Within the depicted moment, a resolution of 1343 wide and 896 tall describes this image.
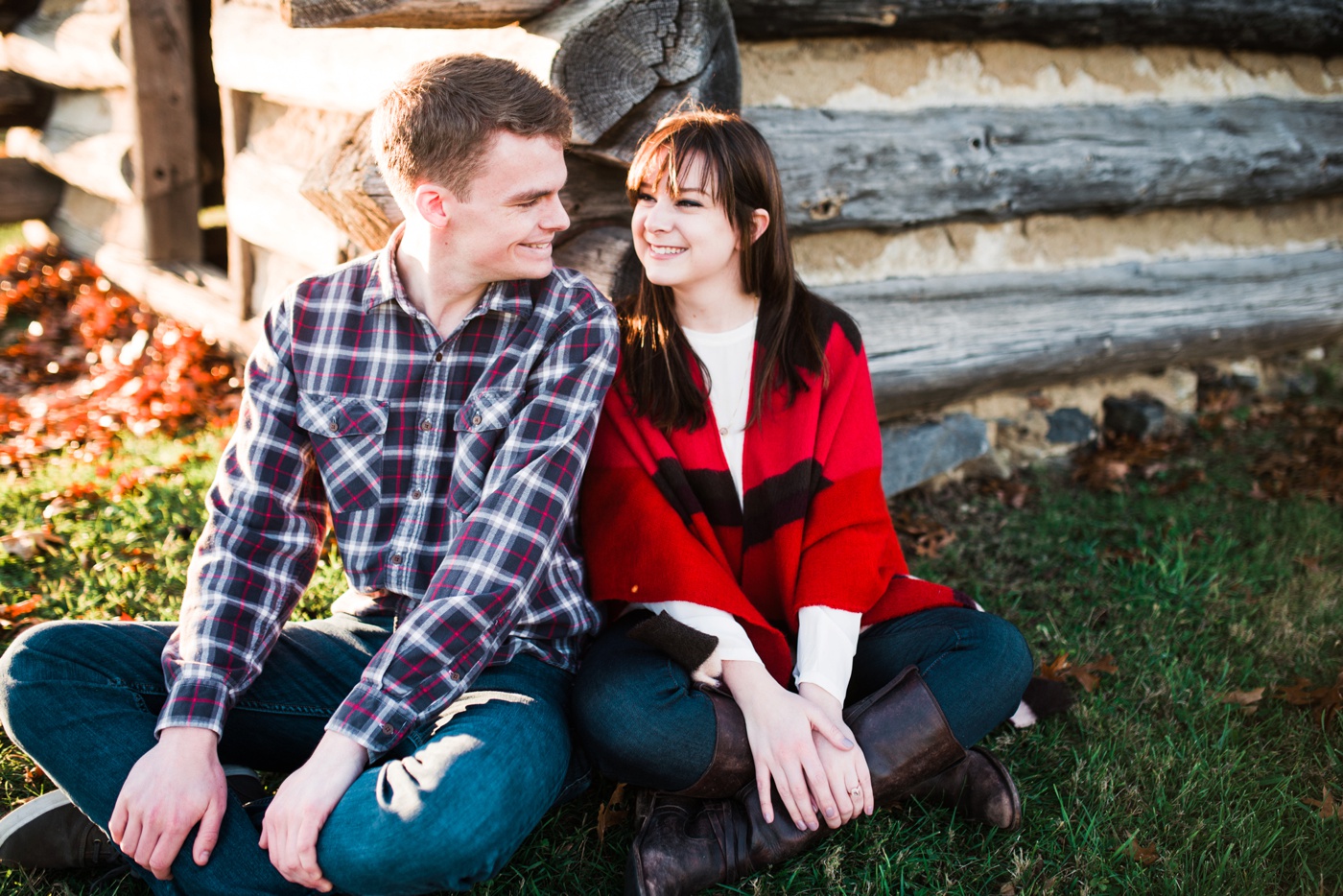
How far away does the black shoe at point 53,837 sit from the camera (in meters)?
2.24

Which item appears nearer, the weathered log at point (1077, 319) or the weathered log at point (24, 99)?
the weathered log at point (1077, 319)

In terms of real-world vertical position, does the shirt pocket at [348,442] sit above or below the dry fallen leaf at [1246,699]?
above

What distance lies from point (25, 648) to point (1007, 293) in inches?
149

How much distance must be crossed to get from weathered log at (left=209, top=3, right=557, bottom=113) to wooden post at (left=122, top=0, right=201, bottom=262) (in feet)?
3.22

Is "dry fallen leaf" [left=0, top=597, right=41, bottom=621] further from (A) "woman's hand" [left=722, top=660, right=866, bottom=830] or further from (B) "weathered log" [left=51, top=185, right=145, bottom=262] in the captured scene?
(B) "weathered log" [left=51, top=185, right=145, bottom=262]

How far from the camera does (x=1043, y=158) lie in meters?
4.24

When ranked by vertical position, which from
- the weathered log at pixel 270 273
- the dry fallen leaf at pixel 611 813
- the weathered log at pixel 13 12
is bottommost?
the dry fallen leaf at pixel 611 813

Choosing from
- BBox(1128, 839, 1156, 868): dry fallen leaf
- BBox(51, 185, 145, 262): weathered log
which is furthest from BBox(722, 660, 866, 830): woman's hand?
BBox(51, 185, 145, 262): weathered log

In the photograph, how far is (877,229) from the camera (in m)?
4.09

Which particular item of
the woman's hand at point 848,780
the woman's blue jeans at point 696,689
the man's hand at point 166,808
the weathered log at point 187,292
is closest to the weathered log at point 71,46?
the weathered log at point 187,292

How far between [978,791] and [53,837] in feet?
6.93

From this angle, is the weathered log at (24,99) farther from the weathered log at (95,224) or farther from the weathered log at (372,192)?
the weathered log at (372,192)

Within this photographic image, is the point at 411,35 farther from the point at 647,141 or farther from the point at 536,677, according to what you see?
the point at 536,677

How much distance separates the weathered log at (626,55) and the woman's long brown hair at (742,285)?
161 mm
